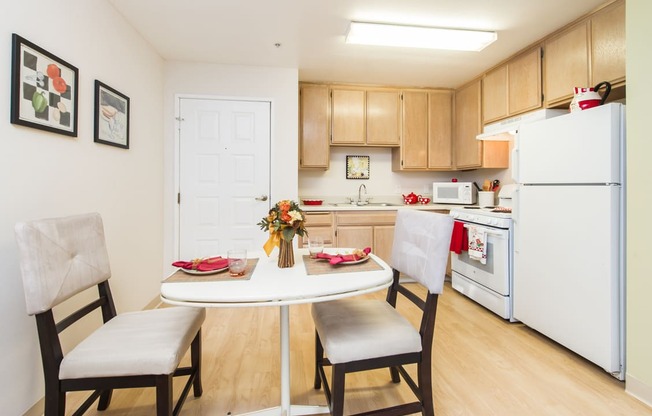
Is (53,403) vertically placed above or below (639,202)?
below

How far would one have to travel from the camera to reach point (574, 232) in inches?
78.6

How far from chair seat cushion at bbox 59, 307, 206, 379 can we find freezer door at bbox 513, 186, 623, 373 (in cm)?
229

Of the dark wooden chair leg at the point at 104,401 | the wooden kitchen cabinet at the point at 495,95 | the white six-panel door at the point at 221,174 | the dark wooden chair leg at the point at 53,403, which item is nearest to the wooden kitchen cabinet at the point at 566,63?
the wooden kitchen cabinet at the point at 495,95

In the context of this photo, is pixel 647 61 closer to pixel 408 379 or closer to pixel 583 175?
pixel 583 175

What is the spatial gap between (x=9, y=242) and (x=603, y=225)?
3086 mm

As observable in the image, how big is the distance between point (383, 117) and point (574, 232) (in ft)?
8.06

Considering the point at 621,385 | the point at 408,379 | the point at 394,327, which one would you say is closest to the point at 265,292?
the point at 394,327

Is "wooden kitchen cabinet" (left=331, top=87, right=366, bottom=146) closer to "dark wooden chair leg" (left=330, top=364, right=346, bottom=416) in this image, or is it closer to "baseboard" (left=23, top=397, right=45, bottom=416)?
"dark wooden chair leg" (left=330, top=364, right=346, bottom=416)

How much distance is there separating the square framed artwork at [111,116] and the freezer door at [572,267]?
3.10 metres

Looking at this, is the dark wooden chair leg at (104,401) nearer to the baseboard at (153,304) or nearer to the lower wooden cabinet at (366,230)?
the baseboard at (153,304)

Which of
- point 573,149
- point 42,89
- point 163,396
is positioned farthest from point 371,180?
point 163,396

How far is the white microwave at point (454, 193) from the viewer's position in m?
3.75

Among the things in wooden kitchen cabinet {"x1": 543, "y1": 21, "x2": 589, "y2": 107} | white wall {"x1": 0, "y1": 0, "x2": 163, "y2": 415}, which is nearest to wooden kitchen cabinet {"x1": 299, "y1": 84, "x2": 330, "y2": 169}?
white wall {"x1": 0, "y1": 0, "x2": 163, "y2": 415}

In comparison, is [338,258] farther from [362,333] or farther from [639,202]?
[639,202]
